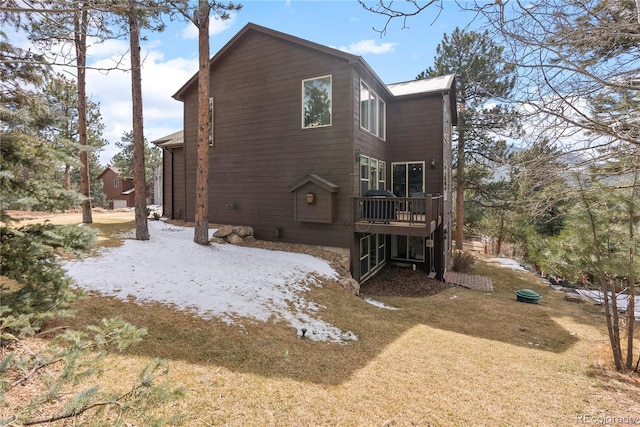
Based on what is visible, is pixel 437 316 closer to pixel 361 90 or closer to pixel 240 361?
pixel 240 361

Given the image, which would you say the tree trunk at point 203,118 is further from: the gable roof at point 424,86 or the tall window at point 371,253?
the gable roof at point 424,86

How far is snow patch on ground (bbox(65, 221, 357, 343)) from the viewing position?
18.8 ft

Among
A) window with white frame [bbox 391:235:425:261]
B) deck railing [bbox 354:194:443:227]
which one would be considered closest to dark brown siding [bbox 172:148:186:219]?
deck railing [bbox 354:194:443:227]

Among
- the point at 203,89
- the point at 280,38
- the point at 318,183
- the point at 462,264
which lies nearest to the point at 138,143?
the point at 203,89

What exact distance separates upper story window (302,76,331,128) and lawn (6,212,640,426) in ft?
19.1

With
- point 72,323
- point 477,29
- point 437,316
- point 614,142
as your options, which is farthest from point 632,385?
point 72,323

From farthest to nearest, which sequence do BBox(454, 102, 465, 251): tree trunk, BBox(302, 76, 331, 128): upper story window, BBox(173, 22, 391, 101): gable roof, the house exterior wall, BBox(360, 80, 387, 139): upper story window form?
the house exterior wall
BBox(454, 102, 465, 251): tree trunk
BBox(360, 80, 387, 139): upper story window
BBox(302, 76, 331, 128): upper story window
BBox(173, 22, 391, 101): gable roof

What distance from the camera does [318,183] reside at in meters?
9.73

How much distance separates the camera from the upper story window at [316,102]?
10023mm

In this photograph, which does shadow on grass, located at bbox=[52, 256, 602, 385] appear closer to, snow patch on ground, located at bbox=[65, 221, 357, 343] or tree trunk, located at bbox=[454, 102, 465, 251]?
snow patch on ground, located at bbox=[65, 221, 357, 343]

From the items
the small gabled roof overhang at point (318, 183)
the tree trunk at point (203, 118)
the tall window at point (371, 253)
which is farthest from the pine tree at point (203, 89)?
the tall window at point (371, 253)

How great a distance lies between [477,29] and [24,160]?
4.35 meters

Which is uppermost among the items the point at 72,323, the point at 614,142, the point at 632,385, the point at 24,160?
the point at 614,142

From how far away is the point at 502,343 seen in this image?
20.5 feet
